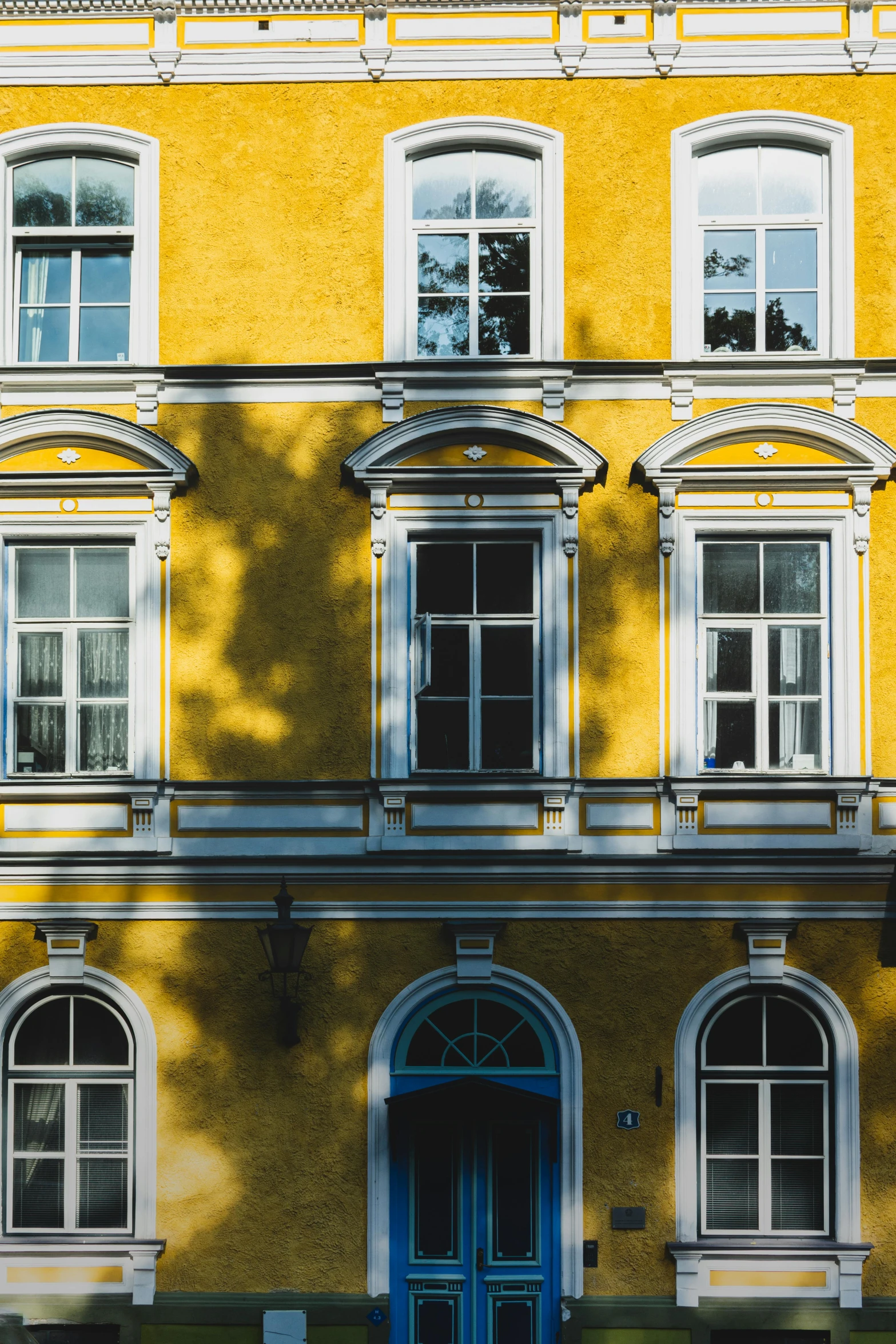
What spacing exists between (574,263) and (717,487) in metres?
2.10

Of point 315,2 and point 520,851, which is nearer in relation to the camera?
point 520,851

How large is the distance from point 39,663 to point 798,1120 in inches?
270

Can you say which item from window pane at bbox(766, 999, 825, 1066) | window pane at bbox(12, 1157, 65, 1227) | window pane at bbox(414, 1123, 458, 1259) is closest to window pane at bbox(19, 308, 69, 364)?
window pane at bbox(12, 1157, 65, 1227)

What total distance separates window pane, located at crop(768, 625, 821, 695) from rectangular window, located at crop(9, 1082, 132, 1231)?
5.90 m

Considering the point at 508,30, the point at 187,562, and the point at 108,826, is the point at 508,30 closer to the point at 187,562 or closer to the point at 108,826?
the point at 187,562

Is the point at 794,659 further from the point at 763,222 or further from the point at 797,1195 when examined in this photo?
the point at 797,1195

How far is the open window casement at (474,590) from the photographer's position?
10102 mm

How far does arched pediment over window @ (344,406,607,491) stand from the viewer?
10.1 meters

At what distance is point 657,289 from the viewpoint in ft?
33.8

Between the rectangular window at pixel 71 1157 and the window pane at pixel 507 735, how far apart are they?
3750 millimetres

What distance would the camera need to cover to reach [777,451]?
10164mm

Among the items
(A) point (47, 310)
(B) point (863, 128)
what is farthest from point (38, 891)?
(B) point (863, 128)

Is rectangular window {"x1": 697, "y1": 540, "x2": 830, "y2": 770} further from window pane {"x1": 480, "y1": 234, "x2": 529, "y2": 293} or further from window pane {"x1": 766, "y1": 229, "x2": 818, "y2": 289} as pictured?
window pane {"x1": 480, "y1": 234, "x2": 529, "y2": 293}

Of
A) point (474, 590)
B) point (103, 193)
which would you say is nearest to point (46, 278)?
point (103, 193)
